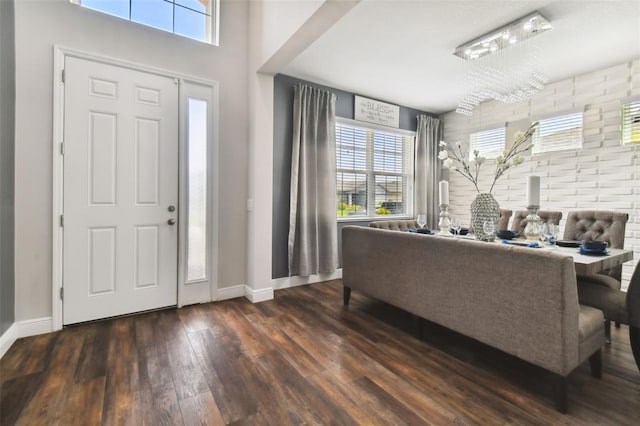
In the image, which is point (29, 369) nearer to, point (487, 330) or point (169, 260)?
point (169, 260)

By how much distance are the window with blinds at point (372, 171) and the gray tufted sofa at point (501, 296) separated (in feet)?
5.97

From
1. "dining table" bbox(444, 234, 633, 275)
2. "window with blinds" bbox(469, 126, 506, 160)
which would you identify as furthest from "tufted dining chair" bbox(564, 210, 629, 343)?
"window with blinds" bbox(469, 126, 506, 160)

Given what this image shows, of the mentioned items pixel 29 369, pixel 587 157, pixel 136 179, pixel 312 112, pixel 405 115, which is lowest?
pixel 29 369

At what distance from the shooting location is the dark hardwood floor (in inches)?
57.7

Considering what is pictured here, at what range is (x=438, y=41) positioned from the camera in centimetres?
285

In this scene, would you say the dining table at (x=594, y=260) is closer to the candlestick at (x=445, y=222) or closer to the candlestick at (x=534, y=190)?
the candlestick at (x=534, y=190)

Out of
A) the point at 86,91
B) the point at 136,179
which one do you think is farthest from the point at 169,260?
the point at 86,91

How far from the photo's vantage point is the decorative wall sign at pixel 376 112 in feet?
13.9

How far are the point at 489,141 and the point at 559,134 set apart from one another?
895 millimetres

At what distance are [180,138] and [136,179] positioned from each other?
0.56 metres

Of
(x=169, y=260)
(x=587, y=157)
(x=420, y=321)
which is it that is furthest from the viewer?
(x=587, y=157)

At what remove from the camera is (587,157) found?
11.3 feet

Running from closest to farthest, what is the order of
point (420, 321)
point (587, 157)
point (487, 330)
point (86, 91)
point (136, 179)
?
point (487, 330)
point (420, 321)
point (86, 91)
point (136, 179)
point (587, 157)

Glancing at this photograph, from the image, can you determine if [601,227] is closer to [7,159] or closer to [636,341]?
[636,341]
